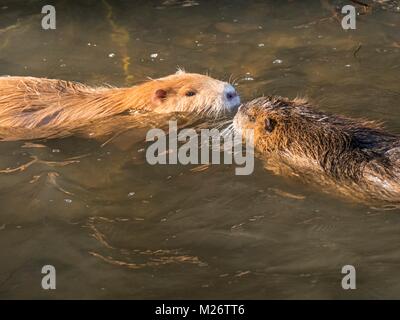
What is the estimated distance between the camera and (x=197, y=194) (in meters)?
4.23

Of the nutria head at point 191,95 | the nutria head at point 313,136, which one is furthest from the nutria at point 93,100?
the nutria head at point 313,136

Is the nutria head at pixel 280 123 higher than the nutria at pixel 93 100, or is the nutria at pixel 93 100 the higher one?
the nutria at pixel 93 100

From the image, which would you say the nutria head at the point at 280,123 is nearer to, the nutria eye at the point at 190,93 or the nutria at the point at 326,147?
the nutria at the point at 326,147

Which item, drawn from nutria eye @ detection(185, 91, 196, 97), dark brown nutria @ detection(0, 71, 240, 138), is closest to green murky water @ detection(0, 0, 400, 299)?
dark brown nutria @ detection(0, 71, 240, 138)

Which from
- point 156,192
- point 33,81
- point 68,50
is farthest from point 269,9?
point 156,192

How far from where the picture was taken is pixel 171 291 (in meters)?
3.38

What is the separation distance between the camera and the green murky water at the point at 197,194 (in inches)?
137

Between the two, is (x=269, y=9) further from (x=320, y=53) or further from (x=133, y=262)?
(x=133, y=262)

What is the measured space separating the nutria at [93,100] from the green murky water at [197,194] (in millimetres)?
208

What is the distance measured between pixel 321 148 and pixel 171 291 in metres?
1.32

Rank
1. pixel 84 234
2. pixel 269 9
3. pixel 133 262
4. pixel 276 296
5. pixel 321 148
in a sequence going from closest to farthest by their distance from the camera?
pixel 276 296 < pixel 133 262 < pixel 84 234 < pixel 321 148 < pixel 269 9

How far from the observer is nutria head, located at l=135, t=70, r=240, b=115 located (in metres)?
5.22

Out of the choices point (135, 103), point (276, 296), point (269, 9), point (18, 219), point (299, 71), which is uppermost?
point (269, 9)

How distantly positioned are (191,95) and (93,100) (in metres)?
0.68
